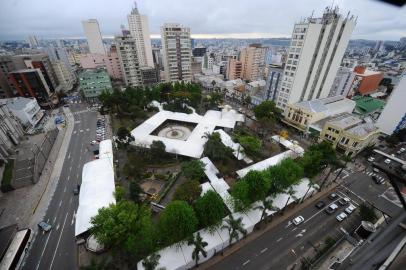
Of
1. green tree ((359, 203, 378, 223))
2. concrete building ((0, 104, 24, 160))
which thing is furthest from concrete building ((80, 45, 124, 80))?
green tree ((359, 203, 378, 223))

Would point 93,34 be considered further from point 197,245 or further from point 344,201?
point 344,201

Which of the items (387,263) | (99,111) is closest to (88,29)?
(99,111)

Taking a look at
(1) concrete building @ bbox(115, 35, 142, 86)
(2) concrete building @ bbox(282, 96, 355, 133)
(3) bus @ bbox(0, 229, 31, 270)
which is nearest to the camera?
(3) bus @ bbox(0, 229, 31, 270)

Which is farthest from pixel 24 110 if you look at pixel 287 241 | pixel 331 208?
pixel 331 208

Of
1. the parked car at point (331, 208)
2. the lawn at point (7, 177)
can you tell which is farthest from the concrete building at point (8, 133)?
the parked car at point (331, 208)

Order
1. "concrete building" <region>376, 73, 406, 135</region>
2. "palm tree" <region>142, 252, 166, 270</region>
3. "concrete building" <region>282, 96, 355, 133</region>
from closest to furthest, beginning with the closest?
"palm tree" <region>142, 252, 166, 270</region>
"concrete building" <region>376, 73, 406, 135</region>
"concrete building" <region>282, 96, 355, 133</region>

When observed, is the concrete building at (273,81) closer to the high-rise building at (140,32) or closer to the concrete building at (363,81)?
the concrete building at (363,81)

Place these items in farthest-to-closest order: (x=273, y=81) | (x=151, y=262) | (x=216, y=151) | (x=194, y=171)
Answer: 1. (x=273, y=81)
2. (x=216, y=151)
3. (x=194, y=171)
4. (x=151, y=262)

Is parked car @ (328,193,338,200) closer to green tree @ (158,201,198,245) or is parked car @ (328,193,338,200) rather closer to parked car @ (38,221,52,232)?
green tree @ (158,201,198,245)
